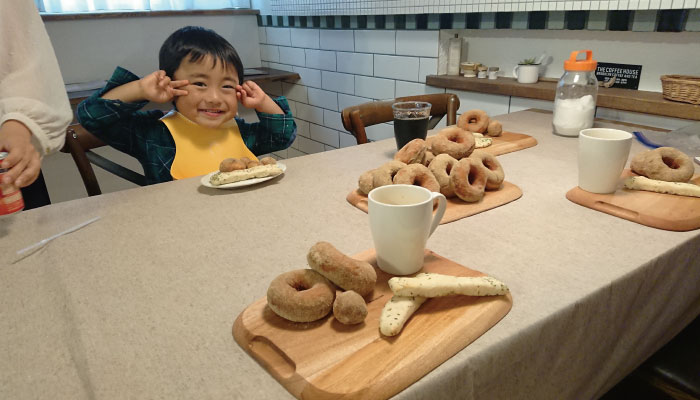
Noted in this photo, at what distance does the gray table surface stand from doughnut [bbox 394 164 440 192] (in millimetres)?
82

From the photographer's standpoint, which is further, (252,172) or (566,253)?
(252,172)

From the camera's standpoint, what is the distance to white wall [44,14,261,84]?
7.51 ft

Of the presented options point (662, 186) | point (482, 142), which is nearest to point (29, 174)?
point (482, 142)

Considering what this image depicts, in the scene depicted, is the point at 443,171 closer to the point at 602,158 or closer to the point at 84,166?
the point at 602,158

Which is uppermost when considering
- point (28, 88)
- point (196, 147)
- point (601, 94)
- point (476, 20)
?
point (476, 20)

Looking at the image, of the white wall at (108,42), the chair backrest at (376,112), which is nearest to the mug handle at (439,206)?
the chair backrest at (376,112)

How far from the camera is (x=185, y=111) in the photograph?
1.32m

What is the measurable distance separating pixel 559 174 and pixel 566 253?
386mm

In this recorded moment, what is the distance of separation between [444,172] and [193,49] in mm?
787

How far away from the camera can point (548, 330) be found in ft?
1.75

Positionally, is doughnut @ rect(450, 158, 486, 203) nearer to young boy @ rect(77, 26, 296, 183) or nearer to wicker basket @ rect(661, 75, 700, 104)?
young boy @ rect(77, 26, 296, 183)

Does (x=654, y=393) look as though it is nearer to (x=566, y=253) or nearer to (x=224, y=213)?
(x=566, y=253)

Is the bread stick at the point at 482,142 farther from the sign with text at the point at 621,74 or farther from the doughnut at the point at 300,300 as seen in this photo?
the doughnut at the point at 300,300

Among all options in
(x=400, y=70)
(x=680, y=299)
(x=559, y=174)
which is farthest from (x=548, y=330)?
(x=400, y=70)
